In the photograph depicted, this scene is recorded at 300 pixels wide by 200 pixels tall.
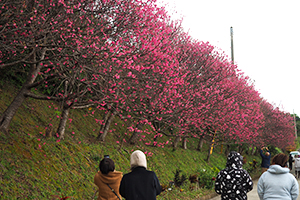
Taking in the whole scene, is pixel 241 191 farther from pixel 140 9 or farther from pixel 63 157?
pixel 140 9

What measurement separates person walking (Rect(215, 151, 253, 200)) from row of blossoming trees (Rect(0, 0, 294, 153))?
155 inches

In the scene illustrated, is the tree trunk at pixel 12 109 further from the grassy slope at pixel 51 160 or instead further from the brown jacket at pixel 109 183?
the brown jacket at pixel 109 183

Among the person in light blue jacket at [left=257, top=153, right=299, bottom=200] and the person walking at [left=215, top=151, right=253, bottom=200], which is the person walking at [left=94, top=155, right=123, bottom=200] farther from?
the person in light blue jacket at [left=257, top=153, right=299, bottom=200]

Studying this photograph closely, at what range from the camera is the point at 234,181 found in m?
5.48

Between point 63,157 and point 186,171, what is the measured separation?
Answer: 28.9 ft

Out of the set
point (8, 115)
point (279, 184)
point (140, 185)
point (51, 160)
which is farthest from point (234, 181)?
point (8, 115)

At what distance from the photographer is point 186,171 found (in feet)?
57.0

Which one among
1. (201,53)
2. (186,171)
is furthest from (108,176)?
(201,53)

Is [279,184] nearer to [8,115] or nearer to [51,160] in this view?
[51,160]

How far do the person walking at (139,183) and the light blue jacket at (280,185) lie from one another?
1.88m

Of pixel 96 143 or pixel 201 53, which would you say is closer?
pixel 96 143

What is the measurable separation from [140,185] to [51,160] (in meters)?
6.20

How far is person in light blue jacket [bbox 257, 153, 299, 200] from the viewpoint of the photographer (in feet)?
15.7

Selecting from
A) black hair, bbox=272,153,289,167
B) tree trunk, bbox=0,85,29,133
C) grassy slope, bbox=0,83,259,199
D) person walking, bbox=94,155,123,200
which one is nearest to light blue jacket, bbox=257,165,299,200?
black hair, bbox=272,153,289,167
